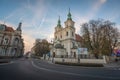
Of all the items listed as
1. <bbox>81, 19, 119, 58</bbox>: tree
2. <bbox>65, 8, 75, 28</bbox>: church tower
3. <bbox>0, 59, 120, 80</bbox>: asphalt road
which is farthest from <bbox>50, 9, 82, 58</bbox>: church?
<bbox>0, 59, 120, 80</bbox>: asphalt road

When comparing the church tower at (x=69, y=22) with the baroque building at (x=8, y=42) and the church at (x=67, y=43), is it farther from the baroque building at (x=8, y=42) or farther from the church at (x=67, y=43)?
the baroque building at (x=8, y=42)

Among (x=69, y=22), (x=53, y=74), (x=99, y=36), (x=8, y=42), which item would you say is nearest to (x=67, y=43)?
(x=69, y=22)

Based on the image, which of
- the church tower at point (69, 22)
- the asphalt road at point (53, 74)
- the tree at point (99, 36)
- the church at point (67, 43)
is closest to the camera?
the asphalt road at point (53, 74)

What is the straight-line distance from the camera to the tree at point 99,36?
108 ft

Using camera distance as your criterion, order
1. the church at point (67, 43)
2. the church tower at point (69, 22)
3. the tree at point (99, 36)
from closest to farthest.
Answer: the tree at point (99, 36) → the church at point (67, 43) → the church tower at point (69, 22)

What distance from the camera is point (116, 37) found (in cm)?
3612

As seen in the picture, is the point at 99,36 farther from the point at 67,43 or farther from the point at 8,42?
the point at 8,42

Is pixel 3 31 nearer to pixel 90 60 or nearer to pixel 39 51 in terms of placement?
pixel 39 51

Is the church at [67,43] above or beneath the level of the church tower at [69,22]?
beneath

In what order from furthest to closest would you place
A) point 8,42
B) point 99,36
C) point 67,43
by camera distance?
point 67,43 → point 8,42 → point 99,36

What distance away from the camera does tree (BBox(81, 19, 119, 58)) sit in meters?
32.9

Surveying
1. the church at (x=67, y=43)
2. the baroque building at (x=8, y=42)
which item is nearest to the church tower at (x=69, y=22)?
the church at (x=67, y=43)

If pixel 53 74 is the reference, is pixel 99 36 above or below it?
above

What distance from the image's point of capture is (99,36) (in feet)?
111
